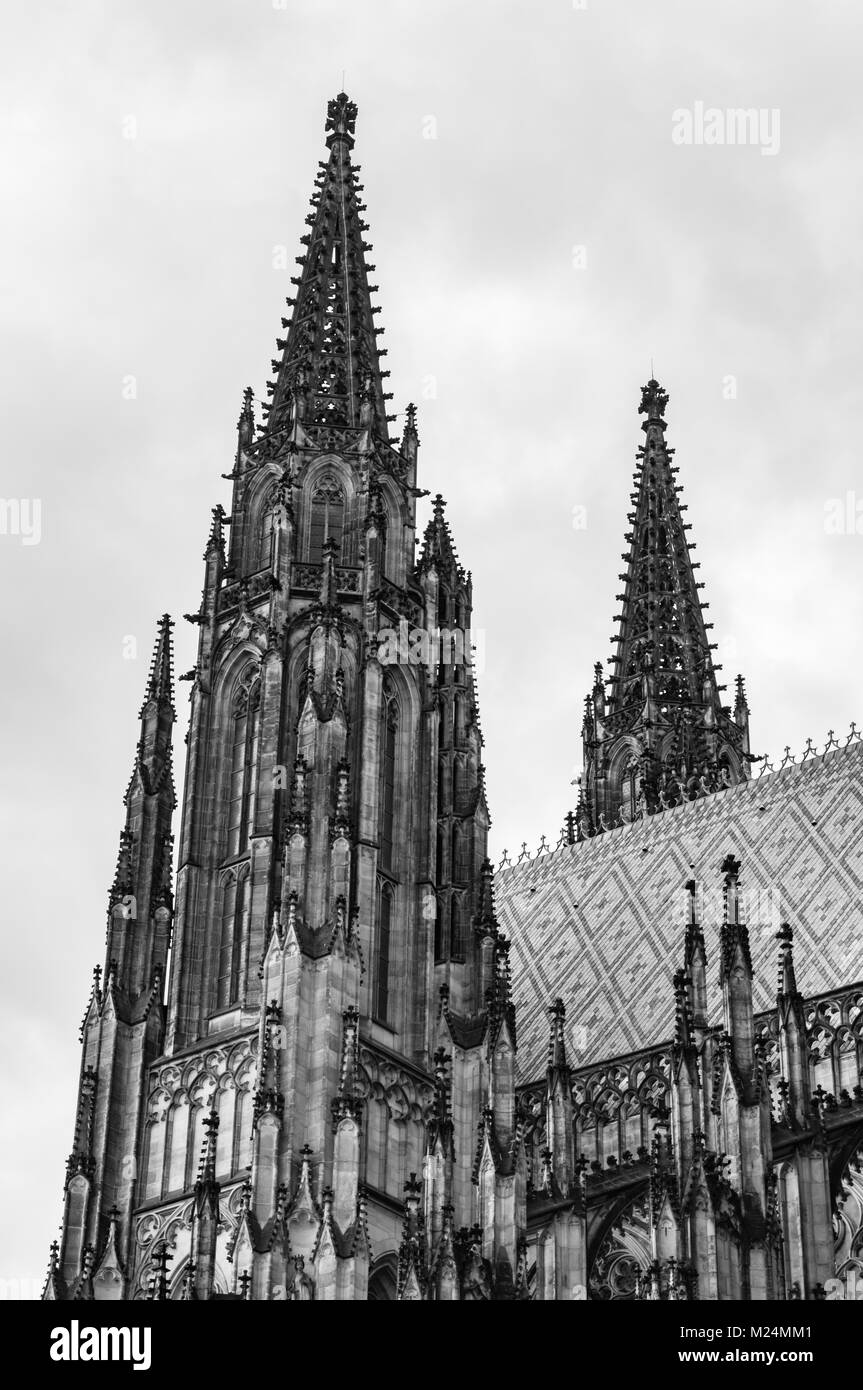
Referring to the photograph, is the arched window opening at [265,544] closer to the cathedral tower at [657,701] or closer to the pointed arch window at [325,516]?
the pointed arch window at [325,516]

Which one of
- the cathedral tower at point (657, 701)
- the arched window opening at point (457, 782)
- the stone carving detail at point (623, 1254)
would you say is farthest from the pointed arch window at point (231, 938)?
the cathedral tower at point (657, 701)

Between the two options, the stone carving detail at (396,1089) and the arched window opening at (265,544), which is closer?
the stone carving detail at (396,1089)

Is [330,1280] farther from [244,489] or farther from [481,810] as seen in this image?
[244,489]

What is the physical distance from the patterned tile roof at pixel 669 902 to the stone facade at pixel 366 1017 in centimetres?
22

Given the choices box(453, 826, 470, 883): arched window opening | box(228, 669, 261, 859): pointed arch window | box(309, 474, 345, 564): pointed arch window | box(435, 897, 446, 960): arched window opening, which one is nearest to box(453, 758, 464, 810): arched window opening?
box(453, 826, 470, 883): arched window opening

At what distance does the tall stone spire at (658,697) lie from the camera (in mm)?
64062

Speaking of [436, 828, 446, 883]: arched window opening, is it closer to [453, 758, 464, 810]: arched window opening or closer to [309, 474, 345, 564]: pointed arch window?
[453, 758, 464, 810]: arched window opening

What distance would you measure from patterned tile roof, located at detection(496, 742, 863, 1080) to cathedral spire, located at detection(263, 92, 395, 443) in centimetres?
1067

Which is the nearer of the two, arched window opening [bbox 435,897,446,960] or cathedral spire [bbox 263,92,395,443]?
arched window opening [bbox 435,897,446,960]

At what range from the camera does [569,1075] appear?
1756 inches

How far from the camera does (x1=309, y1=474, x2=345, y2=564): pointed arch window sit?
51.0 m
